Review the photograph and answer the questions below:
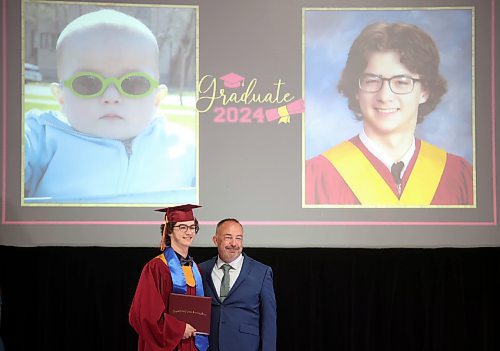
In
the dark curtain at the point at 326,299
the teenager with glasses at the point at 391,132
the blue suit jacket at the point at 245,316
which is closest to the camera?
the blue suit jacket at the point at 245,316

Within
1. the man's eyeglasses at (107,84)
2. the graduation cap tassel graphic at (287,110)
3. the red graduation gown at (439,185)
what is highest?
the man's eyeglasses at (107,84)

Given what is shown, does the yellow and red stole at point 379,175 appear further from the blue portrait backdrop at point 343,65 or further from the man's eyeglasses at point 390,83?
the man's eyeglasses at point 390,83

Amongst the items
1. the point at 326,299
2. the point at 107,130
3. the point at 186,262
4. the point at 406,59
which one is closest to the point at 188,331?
the point at 186,262

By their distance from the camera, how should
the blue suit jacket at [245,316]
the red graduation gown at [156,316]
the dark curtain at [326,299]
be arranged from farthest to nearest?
1. the dark curtain at [326,299]
2. the blue suit jacket at [245,316]
3. the red graduation gown at [156,316]

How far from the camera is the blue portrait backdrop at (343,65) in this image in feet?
20.0

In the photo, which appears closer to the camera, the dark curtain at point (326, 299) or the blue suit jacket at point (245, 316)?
the blue suit jacket at point (245, 316)

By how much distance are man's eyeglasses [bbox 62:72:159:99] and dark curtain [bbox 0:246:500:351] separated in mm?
1109

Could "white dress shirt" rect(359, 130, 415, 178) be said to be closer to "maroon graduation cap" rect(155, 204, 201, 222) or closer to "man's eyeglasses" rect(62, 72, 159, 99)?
"man's eyeglasses" rect(62, 72, 159, 99)

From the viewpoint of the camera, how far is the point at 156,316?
4.25m

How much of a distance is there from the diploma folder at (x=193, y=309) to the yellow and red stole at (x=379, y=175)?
6.94 ft

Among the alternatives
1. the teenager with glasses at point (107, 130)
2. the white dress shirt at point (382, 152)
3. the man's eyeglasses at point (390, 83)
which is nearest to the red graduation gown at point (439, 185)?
the white dress shirt at point (382, 152)

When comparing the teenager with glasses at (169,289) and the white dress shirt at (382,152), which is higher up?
the white dress shirt at (382,152)

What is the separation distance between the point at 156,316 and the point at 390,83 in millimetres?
2766

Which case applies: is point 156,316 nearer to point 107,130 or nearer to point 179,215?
point 179,215
